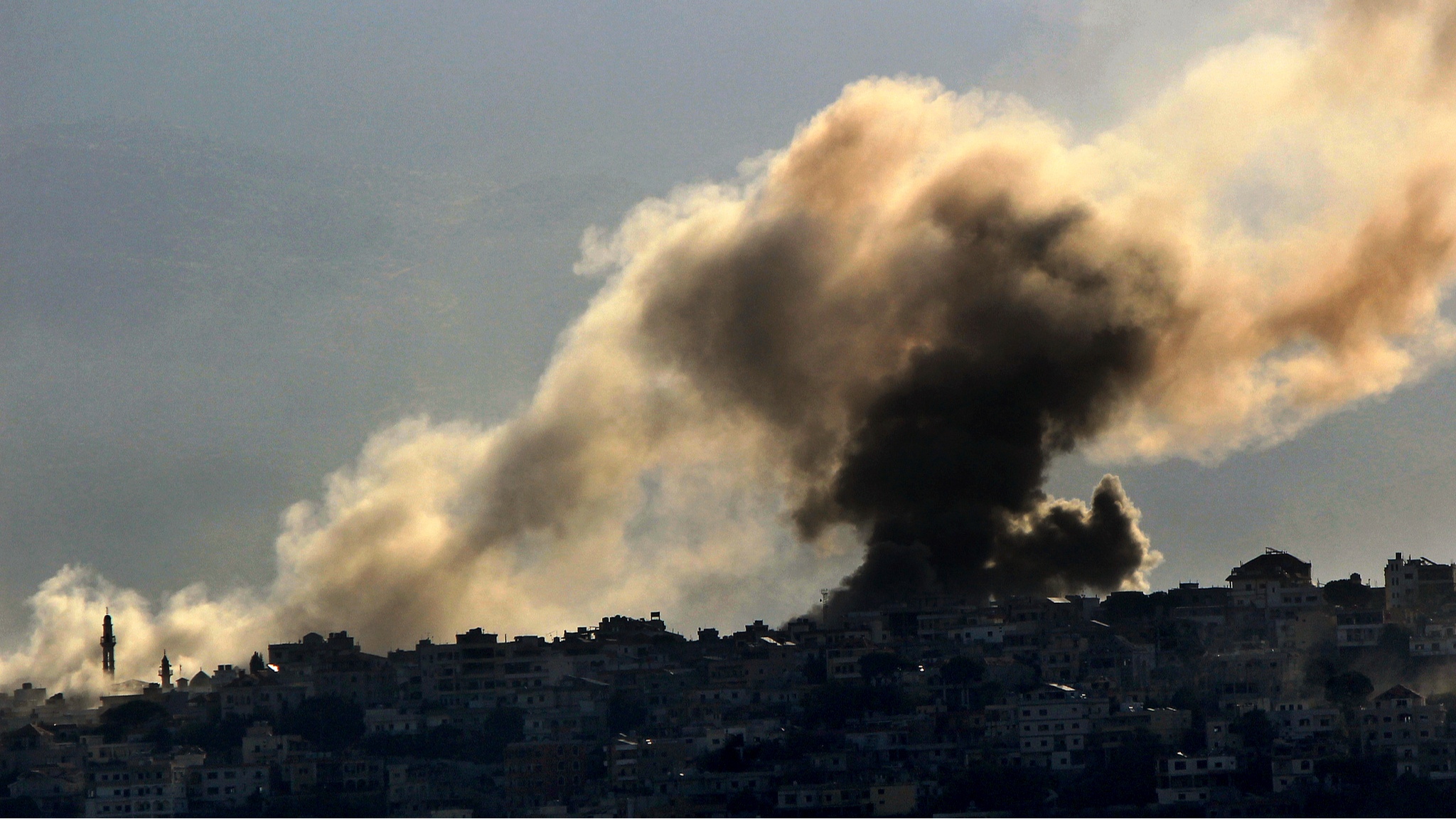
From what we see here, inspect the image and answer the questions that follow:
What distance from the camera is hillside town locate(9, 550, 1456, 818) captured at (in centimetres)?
11350

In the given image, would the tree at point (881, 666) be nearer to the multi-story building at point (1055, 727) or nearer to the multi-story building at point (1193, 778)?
the multi-story building at point (1055, 727)

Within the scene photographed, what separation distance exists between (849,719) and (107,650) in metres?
49.8

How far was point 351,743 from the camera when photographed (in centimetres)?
12712

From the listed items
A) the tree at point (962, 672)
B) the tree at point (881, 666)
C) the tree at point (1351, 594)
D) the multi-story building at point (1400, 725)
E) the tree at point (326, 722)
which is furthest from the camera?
the tree at point (1351, 594)

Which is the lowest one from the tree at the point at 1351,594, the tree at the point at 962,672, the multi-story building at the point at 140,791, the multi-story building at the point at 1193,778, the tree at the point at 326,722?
the multi-story building at the point at 1193,778

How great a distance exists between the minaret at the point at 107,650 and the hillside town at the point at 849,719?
11.7 metres

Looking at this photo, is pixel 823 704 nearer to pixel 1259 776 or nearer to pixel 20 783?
pixel 1259 776

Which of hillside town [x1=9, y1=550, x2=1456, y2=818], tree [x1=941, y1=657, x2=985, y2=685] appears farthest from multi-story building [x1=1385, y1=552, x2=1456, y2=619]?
tree [x1=941, y1=657, x2=985, y2=685]

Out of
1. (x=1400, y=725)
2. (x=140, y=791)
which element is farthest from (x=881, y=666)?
(x=140, y=791)

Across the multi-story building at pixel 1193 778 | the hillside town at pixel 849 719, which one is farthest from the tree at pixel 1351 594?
the multi-story building at pixel 1193 778

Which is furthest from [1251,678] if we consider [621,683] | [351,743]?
[351,743]

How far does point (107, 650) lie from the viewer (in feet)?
517

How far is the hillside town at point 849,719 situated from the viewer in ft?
372

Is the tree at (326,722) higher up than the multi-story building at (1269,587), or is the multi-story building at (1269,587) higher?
the multi-story building at (1269,587)
